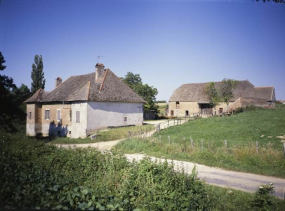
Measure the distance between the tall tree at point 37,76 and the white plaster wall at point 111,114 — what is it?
38.0 feet

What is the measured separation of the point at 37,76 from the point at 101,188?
3113cm

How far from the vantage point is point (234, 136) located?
17.9m

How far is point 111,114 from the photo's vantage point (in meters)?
25.4

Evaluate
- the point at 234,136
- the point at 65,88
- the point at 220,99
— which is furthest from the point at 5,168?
the point at 220,99

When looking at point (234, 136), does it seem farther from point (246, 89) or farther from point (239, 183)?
point (246, 89)

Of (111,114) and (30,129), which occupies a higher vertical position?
(111,114)

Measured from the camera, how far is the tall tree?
92.7ft

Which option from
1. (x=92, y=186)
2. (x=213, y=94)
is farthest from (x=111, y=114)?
(x=213, y=94)

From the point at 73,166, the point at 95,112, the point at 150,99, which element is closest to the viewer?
the point at 73,166

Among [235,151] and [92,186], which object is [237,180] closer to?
[235,151]

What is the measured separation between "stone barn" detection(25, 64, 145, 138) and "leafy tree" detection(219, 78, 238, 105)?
1782cm

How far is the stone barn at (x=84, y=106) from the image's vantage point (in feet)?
78.1

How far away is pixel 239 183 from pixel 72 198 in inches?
285

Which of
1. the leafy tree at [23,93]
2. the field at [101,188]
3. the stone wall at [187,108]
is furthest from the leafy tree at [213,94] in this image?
the leafy tree at [23,93]
